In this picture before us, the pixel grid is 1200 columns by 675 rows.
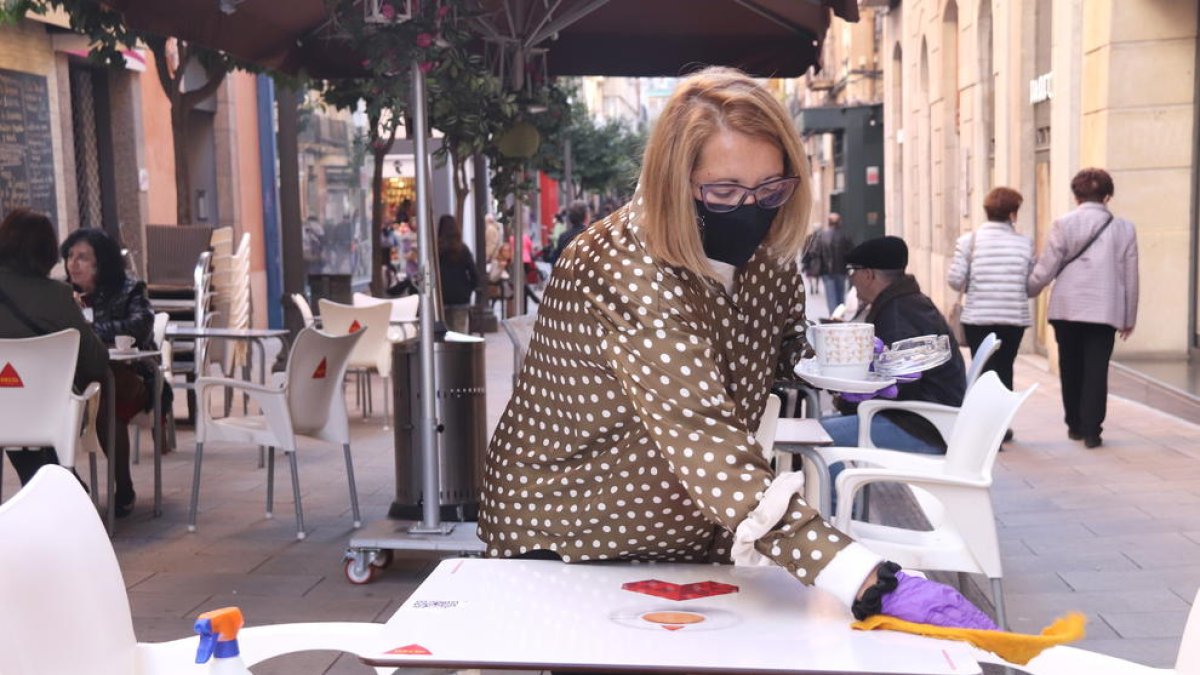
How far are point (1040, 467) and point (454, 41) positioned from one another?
4779mm

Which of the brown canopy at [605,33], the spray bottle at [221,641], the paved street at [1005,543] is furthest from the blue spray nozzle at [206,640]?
the brown canopy at [605,33]

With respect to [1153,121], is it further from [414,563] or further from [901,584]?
[901,584]

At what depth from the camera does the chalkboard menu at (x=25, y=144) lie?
13797mm

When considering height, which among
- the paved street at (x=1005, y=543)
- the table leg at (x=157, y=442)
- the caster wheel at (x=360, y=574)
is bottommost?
the paved street at (x=1005, y=543)

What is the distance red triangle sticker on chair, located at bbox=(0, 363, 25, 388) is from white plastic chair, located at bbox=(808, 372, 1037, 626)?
3.58m

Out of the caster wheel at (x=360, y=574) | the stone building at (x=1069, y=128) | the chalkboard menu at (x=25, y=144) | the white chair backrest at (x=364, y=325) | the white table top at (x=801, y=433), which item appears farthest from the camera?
the chalkboard menu at (x=25, y=144)

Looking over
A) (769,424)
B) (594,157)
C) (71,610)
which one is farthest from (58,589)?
(594,157)

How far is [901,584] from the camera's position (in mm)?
2166

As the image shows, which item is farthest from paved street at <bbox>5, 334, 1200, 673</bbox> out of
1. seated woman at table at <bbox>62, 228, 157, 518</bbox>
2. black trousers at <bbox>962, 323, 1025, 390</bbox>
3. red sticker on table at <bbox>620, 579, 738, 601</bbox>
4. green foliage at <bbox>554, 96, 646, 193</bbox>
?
green foliage at <bbox>554, 96, 646, 193</bbox>

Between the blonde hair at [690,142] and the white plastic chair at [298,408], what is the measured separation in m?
5.00

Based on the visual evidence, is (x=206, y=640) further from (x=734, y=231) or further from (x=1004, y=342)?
(x=1004, y=342)

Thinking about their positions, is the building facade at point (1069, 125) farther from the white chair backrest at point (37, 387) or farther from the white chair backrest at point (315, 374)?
the white chair backrest at point (37, 387)

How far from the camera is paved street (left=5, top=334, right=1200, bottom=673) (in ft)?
18.6

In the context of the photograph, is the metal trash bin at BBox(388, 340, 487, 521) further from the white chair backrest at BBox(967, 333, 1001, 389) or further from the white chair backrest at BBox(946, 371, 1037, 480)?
the white chair backrest at BBox(946, 371, 1037, 480)
